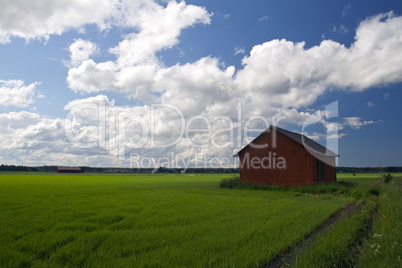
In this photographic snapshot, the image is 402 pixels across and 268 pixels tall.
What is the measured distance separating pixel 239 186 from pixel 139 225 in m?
20.1

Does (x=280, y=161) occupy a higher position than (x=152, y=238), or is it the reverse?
(x=280, y=161)

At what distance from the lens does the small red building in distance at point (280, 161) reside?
1086 inches

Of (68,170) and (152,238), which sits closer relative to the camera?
(152,238)

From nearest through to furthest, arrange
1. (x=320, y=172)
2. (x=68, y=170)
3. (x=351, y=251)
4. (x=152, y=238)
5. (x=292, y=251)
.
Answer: (x=351, y=251), (x=292, y=251), (x=152, y=238), (x=320, y=172), (x=68, y=170)

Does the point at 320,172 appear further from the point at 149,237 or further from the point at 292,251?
the point at 149,237

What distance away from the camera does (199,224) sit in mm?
10125

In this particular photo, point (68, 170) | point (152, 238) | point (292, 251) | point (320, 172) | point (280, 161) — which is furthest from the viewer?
point (68, 170)

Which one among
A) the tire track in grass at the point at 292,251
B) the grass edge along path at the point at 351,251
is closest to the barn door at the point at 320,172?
the tire track in grass at the point at 292,251

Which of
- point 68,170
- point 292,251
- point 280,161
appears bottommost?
point 68,170

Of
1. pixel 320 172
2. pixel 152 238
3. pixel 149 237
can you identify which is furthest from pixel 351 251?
pixel 320 172

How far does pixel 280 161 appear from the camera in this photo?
29047 mm

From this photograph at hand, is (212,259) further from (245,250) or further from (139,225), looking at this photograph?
(139,225)

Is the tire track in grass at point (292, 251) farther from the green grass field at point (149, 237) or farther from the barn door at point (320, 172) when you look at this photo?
the barn door at point (320, 172)

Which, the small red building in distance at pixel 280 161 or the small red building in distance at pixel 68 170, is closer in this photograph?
the small red building in distance at pixel 280 161
